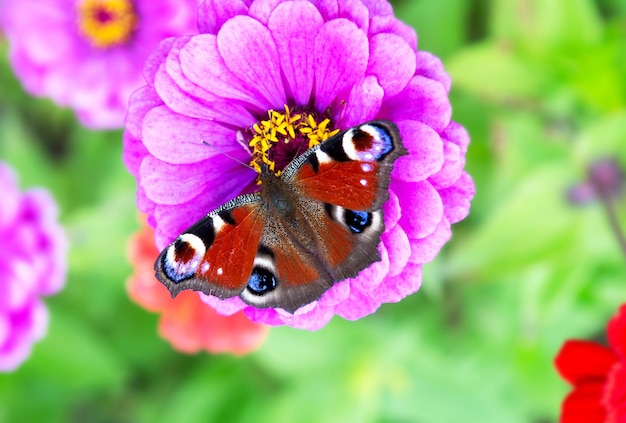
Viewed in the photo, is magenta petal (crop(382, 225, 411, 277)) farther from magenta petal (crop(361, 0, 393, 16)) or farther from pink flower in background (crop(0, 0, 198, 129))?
pink flower in background (crop(0, 0, 198, 129))

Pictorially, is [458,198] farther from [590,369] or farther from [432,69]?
[590,369]

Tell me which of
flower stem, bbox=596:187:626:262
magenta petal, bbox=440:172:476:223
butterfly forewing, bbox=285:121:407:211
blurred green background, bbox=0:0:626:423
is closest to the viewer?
butterfly forewing, bbox=285:121:407:211

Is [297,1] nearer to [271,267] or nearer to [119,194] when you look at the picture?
[271,267]

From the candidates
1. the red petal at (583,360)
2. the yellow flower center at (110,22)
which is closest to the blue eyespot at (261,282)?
the red petal at (583,360)

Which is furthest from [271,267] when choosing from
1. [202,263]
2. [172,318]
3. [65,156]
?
[65,156]

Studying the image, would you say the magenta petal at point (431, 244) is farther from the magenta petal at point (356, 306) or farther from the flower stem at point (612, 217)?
the flower stem at point (612, 217)

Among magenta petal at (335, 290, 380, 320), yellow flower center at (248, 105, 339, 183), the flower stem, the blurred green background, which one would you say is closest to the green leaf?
the blurred green background

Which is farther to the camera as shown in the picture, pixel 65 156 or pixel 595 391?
pixel 65 156
